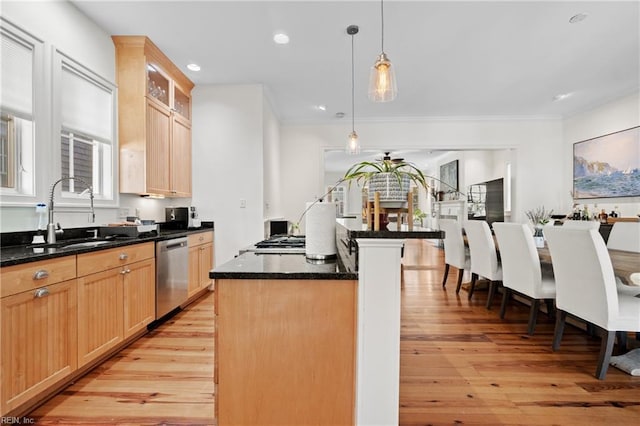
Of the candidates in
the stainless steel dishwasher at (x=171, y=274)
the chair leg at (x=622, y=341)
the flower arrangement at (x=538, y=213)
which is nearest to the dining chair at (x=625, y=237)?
the chair leg at (x=622, y=341)

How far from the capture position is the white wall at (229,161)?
4.07m

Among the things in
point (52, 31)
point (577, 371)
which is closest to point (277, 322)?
point (577, 371)

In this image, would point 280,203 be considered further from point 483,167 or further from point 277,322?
point 483,167

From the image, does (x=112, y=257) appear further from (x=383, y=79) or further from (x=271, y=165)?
(x=271, y=165)

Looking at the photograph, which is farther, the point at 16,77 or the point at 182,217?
the point at 182,217

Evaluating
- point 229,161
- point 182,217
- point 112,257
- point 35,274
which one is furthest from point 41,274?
point 229,161

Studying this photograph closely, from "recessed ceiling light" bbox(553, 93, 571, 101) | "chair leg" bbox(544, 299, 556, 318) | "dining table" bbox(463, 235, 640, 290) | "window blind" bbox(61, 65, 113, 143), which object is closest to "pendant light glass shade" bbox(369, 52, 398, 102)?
"dining table" bbox(463, 235, 640, 290)

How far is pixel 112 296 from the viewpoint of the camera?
2.21 metres

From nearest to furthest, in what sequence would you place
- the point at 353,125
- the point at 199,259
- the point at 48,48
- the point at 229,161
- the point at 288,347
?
1. the point at 288,347
2. the point at 48,48
3. the point at 199,259
4. the point at 229,161
5. the point at 353,125

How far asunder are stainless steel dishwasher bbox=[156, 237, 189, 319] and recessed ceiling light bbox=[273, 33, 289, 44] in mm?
2237

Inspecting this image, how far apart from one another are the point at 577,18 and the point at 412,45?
1401 millimetres

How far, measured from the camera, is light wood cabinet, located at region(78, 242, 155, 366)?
1.95 meters

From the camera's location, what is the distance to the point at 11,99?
210cm

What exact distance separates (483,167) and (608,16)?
5081mm
